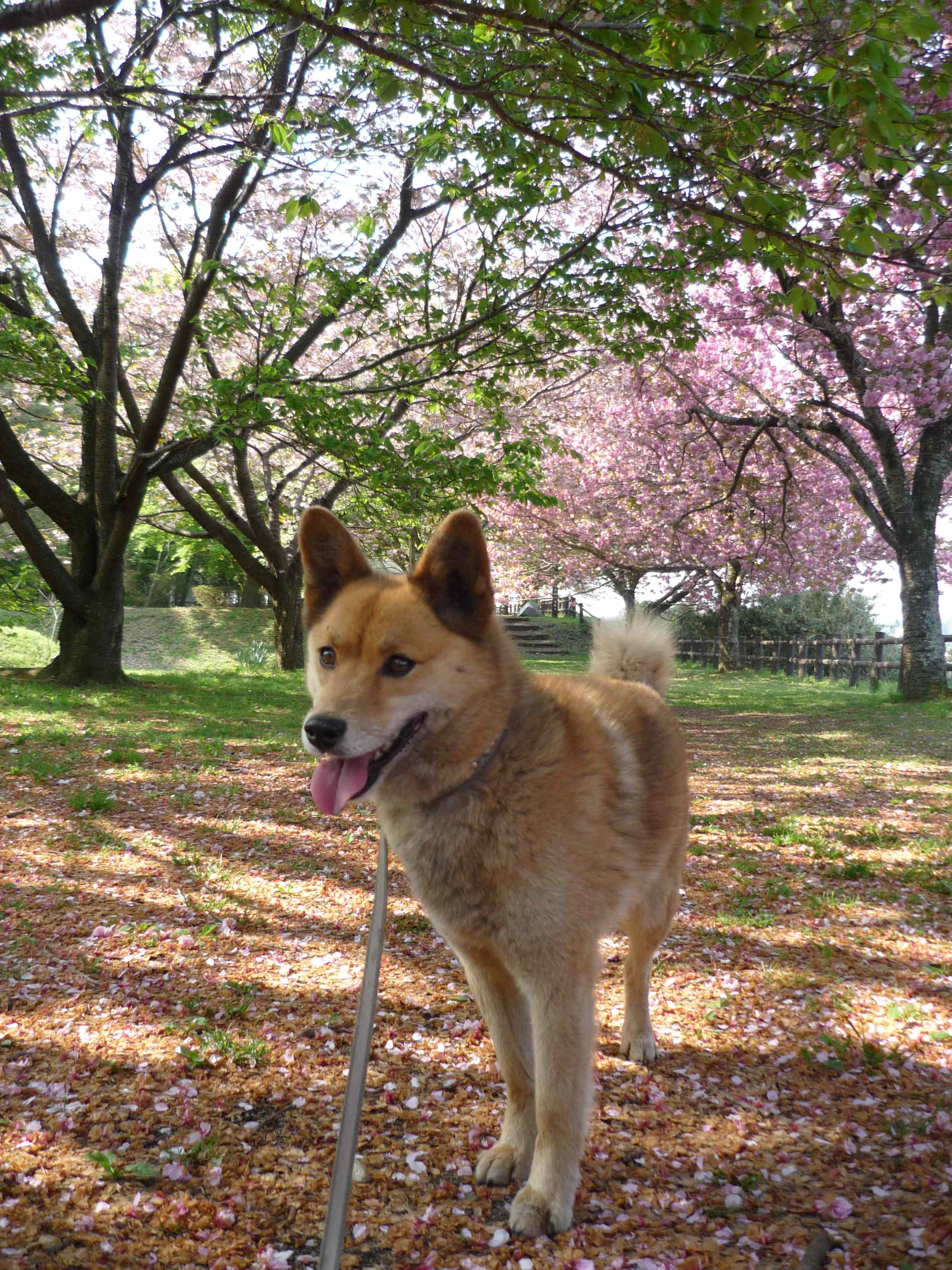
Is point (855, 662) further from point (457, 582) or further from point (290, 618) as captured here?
point (457, 582)

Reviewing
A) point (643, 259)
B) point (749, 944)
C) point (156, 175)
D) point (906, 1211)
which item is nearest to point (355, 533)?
point (156, 175)

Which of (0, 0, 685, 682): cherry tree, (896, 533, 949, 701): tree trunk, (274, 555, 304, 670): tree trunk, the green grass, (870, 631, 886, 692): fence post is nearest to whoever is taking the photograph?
(0, 0, 685, 682): cherry tree

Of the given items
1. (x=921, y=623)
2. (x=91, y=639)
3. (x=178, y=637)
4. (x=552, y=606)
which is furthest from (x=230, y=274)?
(x=552, y=606)

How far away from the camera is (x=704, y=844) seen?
668cm

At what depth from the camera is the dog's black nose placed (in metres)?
2.32

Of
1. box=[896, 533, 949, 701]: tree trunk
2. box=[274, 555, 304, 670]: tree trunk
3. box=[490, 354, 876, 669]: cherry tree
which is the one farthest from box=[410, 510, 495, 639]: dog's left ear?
box=[274, 555, 304, 670]: tree trunk

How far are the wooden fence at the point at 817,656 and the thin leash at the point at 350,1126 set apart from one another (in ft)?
68.6

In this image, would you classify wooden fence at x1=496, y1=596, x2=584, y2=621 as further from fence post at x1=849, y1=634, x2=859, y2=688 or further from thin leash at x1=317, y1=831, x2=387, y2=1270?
thin leash at x1=317, y1=831, x2=387, y2=1270

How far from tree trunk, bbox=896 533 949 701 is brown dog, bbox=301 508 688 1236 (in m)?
15.7

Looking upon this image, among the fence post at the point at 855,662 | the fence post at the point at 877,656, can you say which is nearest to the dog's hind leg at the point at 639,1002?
the fence post at the point at 877,656

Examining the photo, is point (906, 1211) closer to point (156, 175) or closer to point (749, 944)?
point (749, 944)

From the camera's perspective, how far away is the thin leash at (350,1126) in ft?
5.28

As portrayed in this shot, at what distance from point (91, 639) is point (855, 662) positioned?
77.7 ft

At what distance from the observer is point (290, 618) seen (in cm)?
2105
